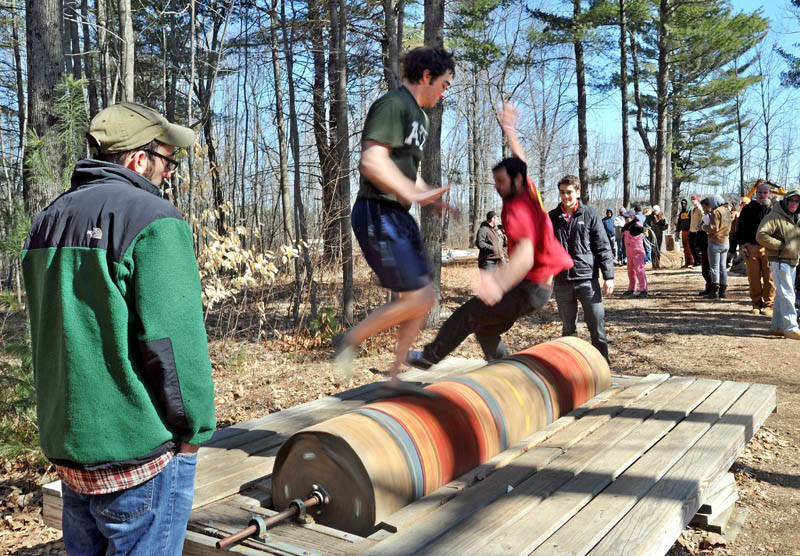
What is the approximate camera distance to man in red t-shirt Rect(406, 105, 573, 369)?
4520 mm

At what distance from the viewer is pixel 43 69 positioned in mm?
5816

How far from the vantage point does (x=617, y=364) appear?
29.7 ft

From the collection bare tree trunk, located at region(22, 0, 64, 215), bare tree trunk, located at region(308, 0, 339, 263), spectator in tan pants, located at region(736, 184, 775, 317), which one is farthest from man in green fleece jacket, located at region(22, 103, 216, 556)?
spectator in tan pants, located at region(736, 184, 775, 317)

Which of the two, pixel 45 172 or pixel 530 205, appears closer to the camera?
pixel 530 205

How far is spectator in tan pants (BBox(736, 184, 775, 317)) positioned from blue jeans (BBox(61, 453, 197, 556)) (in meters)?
11.2

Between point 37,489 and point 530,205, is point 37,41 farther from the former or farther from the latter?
point 530,205

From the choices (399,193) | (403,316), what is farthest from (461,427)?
(399,193)

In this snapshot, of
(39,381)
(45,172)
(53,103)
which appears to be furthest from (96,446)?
(53,103)

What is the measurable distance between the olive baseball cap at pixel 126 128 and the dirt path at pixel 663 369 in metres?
3.71

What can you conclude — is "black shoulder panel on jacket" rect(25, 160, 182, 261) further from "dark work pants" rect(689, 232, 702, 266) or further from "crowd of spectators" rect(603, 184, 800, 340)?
"dark work pants" rect(689, 232, 702, 266)

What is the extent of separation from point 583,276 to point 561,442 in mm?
2873

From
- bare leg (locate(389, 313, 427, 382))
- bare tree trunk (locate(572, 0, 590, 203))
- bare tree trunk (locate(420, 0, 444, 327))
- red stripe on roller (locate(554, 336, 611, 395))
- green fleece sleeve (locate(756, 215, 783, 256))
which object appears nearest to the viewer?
bare leg (locate(389, 313, 427, 382))

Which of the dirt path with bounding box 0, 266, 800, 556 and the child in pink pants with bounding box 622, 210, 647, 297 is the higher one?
the child in pink pants with bounding box 622, 210, 647, 297

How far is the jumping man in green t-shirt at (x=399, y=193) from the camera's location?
11.9ft
